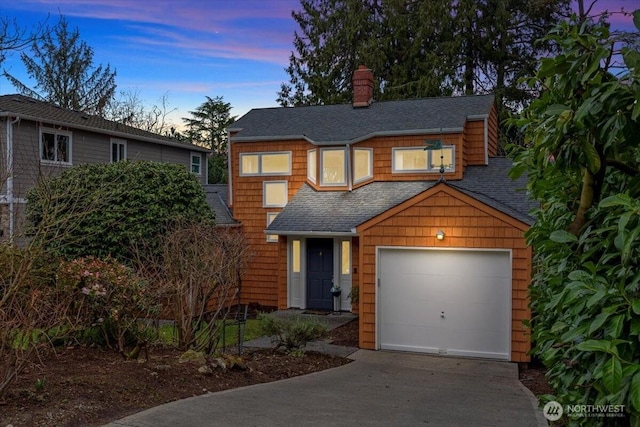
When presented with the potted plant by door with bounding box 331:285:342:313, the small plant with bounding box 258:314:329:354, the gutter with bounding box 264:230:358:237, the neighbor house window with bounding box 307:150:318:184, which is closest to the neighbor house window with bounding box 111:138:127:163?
the neighbor house window with bounding box 307:150:318:184

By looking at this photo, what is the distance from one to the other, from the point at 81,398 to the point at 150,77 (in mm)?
25651

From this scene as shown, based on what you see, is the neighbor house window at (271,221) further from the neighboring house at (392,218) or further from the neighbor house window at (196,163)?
the neighbor house window at (196,163)

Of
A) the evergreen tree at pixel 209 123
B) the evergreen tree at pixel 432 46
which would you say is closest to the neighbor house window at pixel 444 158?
the evergreen tree at pixel 432 46

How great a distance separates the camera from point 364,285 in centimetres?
1146

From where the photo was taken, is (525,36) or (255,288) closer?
(255,288)

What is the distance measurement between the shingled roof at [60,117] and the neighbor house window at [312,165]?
25.9 feet

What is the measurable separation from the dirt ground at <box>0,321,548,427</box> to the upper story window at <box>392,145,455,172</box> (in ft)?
25.1

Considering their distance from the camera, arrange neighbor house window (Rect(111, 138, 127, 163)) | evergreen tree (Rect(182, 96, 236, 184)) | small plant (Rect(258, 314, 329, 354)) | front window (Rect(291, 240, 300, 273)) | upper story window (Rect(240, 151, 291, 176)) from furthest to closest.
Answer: evergreen tree (Rect(182, 96, 236, 184))
neighbor house window (Rect(111, 138, 127, 163))
upper story window (Rect(240, 151, 291, 176))
front window (Rect(291, 240, 300, 273))
small plant (Rect(258, 314, 329, 354))

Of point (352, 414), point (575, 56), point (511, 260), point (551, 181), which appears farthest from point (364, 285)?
point (575, 56)

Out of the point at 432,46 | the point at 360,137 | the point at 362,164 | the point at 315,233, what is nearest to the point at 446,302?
the point at 315,233

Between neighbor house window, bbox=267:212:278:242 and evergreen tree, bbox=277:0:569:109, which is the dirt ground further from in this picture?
evergreen tree, bbox=277:0:569:109

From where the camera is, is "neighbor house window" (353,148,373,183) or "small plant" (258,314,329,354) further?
"neighbor house window" (353,148,373,183)

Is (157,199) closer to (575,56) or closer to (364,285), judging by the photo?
(364,285)

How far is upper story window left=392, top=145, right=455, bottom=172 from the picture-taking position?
51.8 ft
